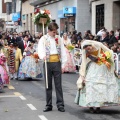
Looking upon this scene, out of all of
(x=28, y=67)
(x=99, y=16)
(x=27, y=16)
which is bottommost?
(x=28, y=67)

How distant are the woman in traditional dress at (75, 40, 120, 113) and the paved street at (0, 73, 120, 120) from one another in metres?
0.31

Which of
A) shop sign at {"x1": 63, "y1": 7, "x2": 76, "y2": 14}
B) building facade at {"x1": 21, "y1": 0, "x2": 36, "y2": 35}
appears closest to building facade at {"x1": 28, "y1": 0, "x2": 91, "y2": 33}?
shop sign at {"x1": 63, "y1": 7, "x2": 76, "y2": 14}

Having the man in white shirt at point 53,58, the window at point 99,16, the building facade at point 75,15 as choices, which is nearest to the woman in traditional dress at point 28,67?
the man in white shirt at point 53,58

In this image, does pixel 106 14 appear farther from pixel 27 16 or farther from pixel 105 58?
pixel 27 16

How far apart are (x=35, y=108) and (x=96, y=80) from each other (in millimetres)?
1802

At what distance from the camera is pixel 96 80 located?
10.6 m

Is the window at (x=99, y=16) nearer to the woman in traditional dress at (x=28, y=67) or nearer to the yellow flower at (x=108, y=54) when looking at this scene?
the woman in traditional dress at (x=28, y=67)

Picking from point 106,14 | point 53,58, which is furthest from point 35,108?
point 106,14

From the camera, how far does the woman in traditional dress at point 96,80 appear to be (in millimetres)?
10484

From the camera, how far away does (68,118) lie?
10.2 m

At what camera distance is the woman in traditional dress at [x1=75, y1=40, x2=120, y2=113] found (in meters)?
10.5

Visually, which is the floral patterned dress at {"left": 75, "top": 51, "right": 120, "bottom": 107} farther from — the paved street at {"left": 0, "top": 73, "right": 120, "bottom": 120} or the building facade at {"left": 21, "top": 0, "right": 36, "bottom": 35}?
the building facade at {"left": 21, "top": 0, "right": 36, "bottom": 35}

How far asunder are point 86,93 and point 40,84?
6511 millimetres

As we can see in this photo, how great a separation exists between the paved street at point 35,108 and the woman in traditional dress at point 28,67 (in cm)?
232
